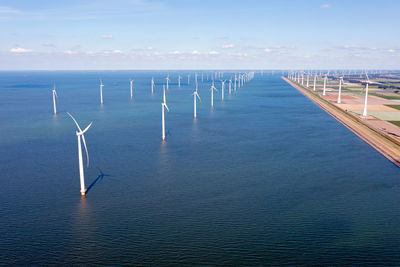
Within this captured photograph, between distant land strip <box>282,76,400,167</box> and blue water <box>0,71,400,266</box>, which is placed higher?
distant land strip <box>282,76,400,167</box>

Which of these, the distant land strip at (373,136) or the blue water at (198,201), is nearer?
the blue water at (198,201)

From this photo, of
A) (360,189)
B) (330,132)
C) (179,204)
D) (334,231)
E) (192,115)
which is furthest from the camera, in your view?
(192,115)

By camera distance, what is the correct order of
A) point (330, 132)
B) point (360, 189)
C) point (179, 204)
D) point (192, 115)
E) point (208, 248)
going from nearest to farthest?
point (208, 248) < point (179, 204) < point (360, 189) < point (330, 132) < point (192, 115)

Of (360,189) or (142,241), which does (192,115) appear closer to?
(360,189)

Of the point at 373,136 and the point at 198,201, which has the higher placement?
the point at 373,136

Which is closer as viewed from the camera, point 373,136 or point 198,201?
point 198,201

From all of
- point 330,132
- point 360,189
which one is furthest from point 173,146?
point 330,132

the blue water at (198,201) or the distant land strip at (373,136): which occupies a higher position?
the distant land strip at (373,136)

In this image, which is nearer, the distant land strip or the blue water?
the blue water
